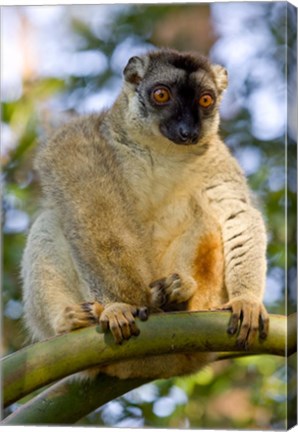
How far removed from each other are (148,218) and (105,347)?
0.93 metres

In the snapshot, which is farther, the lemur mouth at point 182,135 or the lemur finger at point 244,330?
the lemur mouth at point 182,135

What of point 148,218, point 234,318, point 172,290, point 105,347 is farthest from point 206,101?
point 105,347

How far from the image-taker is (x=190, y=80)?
167 inches

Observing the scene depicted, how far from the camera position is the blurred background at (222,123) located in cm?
409

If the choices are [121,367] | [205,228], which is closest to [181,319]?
[121,367]

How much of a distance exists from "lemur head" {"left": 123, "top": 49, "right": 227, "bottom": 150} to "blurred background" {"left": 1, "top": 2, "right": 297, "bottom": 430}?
0.53ft

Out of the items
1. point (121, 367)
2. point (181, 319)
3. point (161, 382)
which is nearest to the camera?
point (181, 319)

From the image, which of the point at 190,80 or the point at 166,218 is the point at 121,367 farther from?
the point at 190,80

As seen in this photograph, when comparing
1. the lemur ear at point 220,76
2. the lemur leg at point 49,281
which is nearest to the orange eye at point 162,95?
the lemur ear at point 220,76

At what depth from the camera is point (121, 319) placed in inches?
145

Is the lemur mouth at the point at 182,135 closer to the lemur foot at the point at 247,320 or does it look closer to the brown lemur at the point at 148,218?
the brown lemur at the point at 148,218

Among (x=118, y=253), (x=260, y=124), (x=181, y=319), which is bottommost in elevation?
(x=181, y=319)

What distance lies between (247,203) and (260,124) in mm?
404

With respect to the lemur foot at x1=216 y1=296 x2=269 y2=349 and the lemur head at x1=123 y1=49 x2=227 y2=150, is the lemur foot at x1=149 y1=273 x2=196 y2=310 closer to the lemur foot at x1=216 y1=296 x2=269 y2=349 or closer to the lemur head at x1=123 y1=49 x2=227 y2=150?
the lemur foot at x1=216 y1=296 x2=269 y2=349
